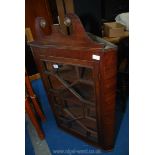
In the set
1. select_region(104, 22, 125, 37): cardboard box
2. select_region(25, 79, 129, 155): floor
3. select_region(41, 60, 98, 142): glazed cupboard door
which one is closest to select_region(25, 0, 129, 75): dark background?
select_region(104, 22, 125, 37): cardboard box

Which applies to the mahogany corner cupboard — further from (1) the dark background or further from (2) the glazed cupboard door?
(1) the dark background

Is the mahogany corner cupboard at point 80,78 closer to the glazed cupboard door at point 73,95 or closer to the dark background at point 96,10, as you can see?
the glazed cupboard door at point 73,95

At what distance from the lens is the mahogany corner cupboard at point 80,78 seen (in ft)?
3.28

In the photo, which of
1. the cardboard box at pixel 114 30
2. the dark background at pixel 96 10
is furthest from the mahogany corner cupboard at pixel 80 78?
the dark background at pixel 96 10

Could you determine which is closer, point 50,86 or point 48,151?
point 50,86

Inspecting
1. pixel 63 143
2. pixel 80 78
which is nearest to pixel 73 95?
pixel 80 78

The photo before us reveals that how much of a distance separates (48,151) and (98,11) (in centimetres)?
176

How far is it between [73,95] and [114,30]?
1.08 meters

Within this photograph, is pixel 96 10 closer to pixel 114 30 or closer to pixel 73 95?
pixel 114 30

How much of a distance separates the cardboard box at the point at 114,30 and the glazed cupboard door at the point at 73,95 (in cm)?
97

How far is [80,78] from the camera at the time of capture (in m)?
1.19

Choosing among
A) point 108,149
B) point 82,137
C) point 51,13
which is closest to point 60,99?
point 82,137
